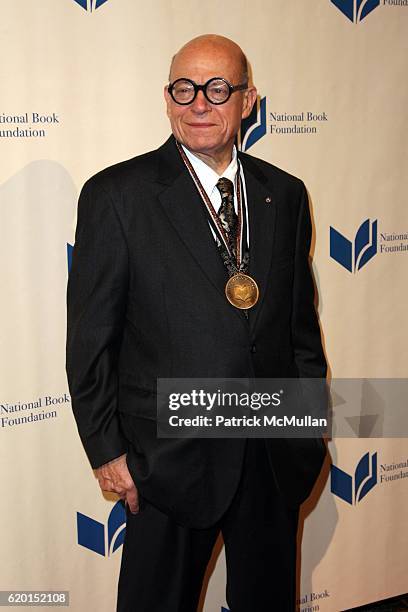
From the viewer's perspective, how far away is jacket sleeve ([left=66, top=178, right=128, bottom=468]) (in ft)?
6.40

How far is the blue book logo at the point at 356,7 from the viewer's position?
2.72 m

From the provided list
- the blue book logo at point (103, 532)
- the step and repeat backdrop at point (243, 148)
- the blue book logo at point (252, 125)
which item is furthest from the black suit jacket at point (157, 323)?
the blue book logo at point (103, 532)

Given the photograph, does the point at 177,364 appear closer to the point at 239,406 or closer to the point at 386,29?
the point at 239,406

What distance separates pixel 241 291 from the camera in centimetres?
201

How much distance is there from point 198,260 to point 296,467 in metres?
0.72

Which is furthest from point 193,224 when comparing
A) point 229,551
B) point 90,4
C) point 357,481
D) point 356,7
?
point 357,481

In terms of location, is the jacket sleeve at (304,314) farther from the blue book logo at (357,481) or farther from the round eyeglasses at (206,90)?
the blue book logo at (357,481)

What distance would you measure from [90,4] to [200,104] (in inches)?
27.2

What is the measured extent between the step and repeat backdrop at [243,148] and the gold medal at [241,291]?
0.74m

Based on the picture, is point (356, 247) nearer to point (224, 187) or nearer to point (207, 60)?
point (224, 187)

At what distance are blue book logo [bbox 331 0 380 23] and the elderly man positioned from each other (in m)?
0.88

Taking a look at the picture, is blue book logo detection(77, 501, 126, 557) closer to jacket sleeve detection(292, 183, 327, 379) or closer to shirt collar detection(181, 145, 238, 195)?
jacket sleeve detection(292, 183, 327, 379)

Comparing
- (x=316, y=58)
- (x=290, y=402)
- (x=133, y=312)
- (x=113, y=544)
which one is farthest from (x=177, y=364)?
(x=316, y=58)

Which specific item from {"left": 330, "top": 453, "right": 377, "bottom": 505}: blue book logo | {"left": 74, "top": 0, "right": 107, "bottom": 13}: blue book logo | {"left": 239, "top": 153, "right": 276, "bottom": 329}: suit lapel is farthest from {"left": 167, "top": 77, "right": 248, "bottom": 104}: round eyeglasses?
{"left": 330, "top": 453, "right": 377, "bottom": 505}: blue book logo
